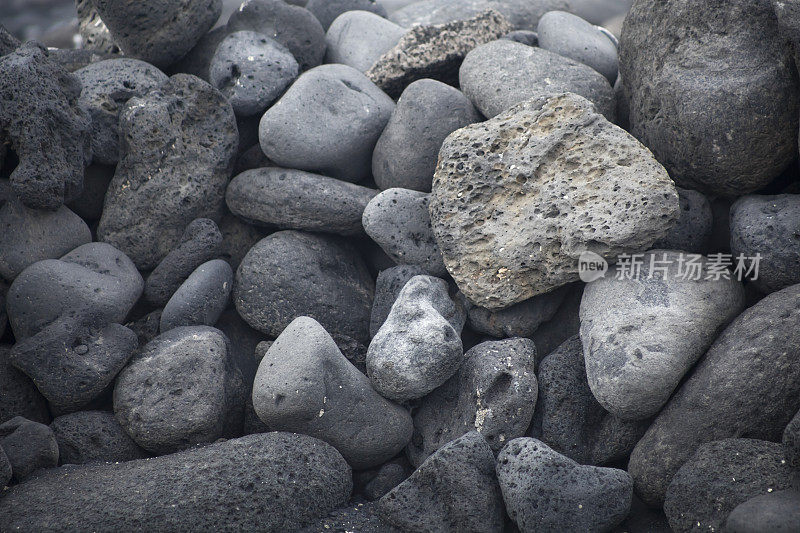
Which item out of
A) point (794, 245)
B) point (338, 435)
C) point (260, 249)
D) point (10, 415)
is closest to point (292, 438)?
point (338, 435)

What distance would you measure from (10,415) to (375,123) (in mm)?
2459

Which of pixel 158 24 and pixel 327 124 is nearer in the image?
pixel 327 124

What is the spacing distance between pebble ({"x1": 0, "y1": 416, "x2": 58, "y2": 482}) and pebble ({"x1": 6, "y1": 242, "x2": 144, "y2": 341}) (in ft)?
1.64

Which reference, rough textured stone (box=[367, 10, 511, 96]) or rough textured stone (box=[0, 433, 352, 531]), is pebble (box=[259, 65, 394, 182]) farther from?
rough textured stone (box=[0, 433, 352, 531])

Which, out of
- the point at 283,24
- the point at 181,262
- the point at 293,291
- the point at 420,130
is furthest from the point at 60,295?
the point at 283,24

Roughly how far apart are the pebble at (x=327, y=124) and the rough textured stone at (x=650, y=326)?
1628mm

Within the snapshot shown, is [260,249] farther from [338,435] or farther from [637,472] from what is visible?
[637,472]

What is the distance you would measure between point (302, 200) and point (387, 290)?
2.27 ft

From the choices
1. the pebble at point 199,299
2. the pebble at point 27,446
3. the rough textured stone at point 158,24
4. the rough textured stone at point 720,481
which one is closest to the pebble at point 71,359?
the pebble at point 27,446

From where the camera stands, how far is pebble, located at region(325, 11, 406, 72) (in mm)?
4660

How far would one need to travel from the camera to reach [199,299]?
356 centimetres

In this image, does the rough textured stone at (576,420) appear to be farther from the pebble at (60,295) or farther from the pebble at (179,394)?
the pebble at (60,295)

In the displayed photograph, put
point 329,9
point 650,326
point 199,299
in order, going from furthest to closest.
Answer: point 329,9, point 199,299, point 650,326

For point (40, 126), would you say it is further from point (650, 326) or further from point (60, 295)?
point (650, 326)
